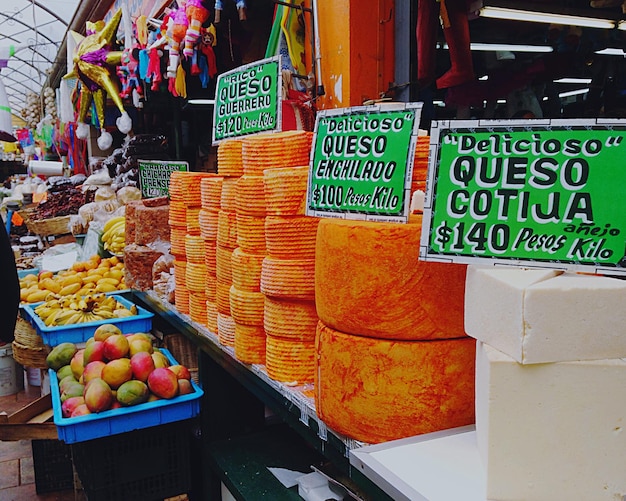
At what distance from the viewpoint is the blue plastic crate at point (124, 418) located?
2.13 m

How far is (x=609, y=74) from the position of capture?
5.16 meters

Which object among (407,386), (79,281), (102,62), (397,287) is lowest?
(79,281)

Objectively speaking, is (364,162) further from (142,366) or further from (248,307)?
(142,366)

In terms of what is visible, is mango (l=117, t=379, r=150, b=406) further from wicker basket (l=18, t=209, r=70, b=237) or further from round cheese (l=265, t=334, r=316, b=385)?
wicker basket (l=18, t=209, r=70, b=237)

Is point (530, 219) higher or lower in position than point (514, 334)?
higher

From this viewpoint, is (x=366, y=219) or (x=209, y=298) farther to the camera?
(x=209, y=298)

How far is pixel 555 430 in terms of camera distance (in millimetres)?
974

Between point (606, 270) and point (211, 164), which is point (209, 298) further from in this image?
point (211, 164)

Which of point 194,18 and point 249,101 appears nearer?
point 249,101

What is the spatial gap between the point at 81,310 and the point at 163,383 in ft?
3.81

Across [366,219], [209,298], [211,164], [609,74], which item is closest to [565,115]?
[609,74]

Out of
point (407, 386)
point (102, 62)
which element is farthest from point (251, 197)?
point (102, 62)

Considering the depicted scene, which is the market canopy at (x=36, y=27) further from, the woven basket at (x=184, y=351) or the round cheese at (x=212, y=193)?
the round cheese at (x=212, y=193)

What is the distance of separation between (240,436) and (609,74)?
15.3ft
